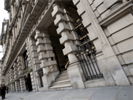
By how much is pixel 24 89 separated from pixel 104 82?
1476 centimetres

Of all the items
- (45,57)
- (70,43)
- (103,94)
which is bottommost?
(103,94)

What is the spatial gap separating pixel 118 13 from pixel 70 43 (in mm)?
2991

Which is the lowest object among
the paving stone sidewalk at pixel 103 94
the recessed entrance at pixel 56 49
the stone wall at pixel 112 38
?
the paving stone sidewalk at pixel 103 94

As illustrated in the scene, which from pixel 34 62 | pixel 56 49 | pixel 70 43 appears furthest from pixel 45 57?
pixel 56 49

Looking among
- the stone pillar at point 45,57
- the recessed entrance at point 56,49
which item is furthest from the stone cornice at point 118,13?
the recessed entrance at point 56,49

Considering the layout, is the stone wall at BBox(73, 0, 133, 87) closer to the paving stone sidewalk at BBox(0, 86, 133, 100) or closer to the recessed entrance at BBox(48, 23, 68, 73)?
the paving stone sidewalk at BBox(0, 86, 133, 100)

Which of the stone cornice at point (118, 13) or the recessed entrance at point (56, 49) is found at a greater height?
the recessed entrance at point (56, 49)

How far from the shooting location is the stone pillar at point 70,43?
442 cm

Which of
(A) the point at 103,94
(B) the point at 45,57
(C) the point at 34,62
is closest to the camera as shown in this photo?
(A) the point at 103,94

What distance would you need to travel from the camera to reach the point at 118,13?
2.96 metres

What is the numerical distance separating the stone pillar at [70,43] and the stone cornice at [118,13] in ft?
7.40

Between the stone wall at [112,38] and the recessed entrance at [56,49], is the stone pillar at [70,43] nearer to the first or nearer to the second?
the stone wall at [112,38]

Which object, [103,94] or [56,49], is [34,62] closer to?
[56,49]

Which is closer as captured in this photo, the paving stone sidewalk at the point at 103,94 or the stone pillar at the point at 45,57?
the paving stone sidewalk at the point at 103,94
